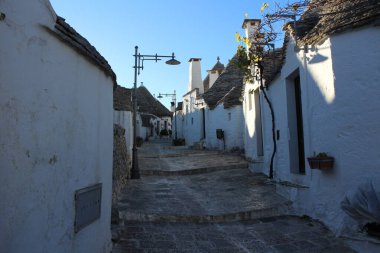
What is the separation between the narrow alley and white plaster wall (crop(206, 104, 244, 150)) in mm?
8276

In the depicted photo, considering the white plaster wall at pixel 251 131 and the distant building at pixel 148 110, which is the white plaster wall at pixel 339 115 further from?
the distant building at pixel 148 110

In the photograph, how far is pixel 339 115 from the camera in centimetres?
532

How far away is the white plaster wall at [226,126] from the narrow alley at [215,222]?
8276mm

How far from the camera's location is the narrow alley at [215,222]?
4.97 m

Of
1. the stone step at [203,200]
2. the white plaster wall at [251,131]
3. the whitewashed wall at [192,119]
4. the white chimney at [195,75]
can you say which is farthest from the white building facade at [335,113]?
the white chimney at [195,75]

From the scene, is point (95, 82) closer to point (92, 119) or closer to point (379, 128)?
point (92, 119)

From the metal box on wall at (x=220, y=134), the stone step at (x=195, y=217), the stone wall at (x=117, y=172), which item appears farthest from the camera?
the metal box on wall at (x=220, y=134)

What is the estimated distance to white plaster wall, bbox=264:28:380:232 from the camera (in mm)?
4875

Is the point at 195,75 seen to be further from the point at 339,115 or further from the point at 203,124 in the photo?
the point at 339,115

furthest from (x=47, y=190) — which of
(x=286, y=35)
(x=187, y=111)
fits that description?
(x=187, y=111)

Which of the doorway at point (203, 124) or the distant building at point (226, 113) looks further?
the doorway at point (203, 124)

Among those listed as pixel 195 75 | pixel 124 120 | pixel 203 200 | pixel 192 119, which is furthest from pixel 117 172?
pixel 195 75

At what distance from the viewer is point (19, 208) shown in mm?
2377

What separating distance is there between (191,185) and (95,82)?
6614 mm
